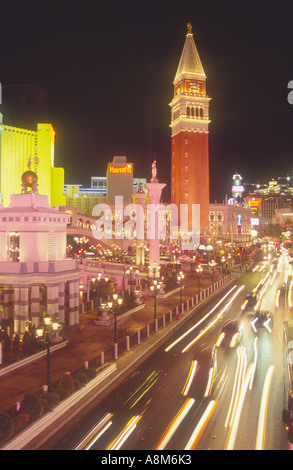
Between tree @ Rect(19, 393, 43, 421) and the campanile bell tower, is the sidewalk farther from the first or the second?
the campanile bell tower

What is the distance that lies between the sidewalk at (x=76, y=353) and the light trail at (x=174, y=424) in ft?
18.9

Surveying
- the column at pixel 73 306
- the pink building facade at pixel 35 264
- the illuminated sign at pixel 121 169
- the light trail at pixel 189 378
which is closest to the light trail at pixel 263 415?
the light trail at pixel 189 378

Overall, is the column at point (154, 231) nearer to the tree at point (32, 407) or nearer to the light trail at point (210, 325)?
the light trail at point (210, 325)

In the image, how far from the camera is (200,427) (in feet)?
46.1

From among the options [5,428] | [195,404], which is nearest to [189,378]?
[195,404]

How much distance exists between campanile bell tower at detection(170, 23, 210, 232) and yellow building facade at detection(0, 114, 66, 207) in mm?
36289

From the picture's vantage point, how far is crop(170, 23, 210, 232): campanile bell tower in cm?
11244

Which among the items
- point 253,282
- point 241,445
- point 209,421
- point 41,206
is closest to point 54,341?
point 41,206

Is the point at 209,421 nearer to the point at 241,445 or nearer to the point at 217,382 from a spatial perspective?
the point at 241,445

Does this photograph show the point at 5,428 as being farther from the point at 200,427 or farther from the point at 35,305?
the point at 35,305

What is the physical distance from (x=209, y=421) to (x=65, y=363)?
9.15 meters

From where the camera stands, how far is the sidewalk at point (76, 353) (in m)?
17.6

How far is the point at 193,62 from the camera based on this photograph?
374ft

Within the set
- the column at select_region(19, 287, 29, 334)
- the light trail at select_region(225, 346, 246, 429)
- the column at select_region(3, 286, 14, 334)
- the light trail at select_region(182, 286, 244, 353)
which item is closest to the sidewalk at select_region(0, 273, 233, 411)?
the column at select_region(19, 287, 29, 334)
